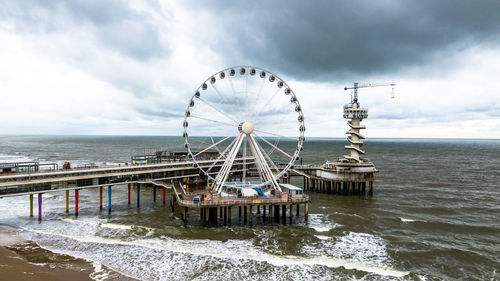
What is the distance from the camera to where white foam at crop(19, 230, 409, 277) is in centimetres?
2928

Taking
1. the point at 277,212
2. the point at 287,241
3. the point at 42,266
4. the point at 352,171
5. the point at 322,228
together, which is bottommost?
the point at 287,241

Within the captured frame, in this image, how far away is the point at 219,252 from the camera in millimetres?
31453

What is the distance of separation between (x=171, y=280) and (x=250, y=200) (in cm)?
1542

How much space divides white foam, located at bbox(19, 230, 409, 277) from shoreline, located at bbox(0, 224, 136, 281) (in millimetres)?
1063

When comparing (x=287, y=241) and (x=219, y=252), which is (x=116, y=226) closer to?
(x=219, y=252)

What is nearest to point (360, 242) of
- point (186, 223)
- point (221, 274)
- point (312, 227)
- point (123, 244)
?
point (312, 227)

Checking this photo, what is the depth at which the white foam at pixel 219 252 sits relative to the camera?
29281 millimetres

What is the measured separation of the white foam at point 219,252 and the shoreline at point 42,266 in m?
1.06

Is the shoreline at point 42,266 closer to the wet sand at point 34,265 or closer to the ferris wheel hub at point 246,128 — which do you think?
the wet sand at point 34,265

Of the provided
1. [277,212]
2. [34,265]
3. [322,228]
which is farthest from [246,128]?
[34,265]

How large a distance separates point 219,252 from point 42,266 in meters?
15.1

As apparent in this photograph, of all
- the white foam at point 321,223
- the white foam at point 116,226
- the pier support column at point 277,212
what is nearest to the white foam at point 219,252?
the white foam at point 116,226

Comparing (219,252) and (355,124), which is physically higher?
(355,124)

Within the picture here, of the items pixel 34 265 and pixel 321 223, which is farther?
pixel 321 223
